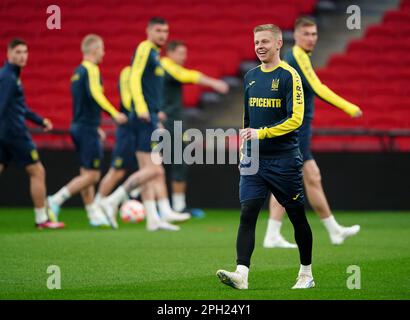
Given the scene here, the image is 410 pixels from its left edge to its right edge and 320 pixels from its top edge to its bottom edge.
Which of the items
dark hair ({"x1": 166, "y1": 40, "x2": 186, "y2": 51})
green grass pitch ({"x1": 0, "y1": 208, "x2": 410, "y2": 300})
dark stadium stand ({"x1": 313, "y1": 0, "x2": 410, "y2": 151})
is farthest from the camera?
dark stadium stand ({"x1": 313, "y1": 0, "x2": 410, "y2": 151})

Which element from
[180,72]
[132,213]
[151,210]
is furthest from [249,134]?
[132,213]

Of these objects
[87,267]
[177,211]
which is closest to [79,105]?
[177,211]

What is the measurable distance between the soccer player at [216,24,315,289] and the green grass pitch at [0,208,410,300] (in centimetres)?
35

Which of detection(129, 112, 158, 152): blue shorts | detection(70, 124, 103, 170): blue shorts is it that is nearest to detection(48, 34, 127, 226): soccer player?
detection(70, 124, 103, 170): blue shorts

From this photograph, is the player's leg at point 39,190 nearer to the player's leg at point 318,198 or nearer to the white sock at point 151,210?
the white sock at point 151,210

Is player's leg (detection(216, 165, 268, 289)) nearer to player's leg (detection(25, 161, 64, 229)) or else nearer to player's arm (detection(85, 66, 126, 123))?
player's leg (detection(25, 161, 64, 229))

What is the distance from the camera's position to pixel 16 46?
1204cm

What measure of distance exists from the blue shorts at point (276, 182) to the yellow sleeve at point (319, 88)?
230cm

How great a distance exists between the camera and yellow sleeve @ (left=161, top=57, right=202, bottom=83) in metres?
13.0

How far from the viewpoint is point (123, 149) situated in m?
13.9

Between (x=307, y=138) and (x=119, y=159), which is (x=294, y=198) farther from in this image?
(x=119, y=159)

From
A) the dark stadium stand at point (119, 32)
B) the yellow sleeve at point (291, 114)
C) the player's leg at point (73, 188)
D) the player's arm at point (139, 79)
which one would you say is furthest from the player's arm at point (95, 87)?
the yellow sleeve at point (291, 114)

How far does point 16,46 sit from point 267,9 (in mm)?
8088
